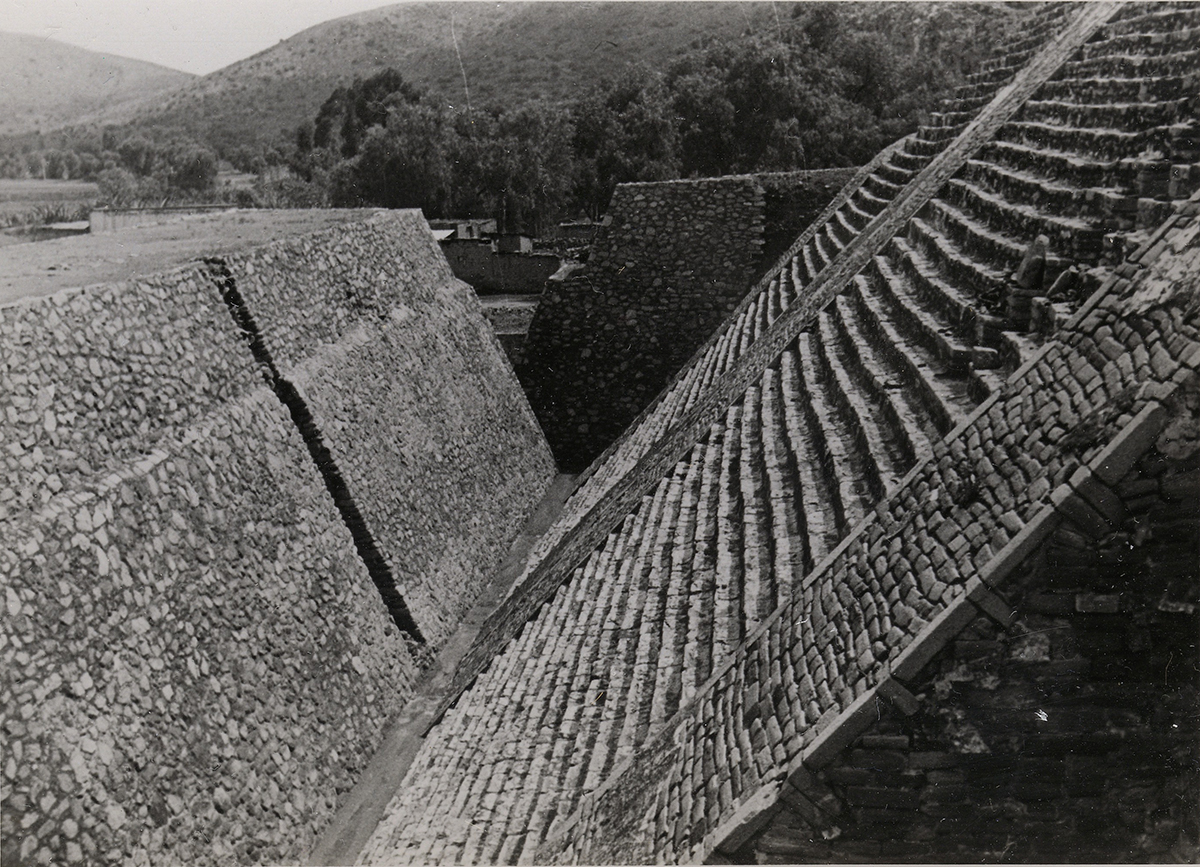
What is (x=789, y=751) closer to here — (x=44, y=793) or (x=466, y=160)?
(x=44, y=793)

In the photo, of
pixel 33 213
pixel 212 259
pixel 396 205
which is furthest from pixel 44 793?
pixel 396 205

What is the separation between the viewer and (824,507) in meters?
4.66

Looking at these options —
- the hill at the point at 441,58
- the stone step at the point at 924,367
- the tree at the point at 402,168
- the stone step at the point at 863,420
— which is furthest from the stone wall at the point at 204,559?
the hill at the point at 441,58

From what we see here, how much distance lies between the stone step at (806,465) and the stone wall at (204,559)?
11.1 ft

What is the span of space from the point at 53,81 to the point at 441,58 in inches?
1236

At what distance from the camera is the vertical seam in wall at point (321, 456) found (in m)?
8.25

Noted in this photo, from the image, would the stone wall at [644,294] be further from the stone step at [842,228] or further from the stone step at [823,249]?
the stone step at [823,249]

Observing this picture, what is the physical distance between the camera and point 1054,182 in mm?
4855

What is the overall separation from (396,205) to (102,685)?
1105 inches

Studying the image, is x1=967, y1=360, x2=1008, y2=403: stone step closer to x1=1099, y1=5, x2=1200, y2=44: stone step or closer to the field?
x1=1099, y1=5, x2=1200, y2=44: stone step

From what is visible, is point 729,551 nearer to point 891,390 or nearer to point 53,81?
point 891,390

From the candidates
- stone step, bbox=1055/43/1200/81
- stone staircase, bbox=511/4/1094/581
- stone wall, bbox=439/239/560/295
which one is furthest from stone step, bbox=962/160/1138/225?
stone wall, bbox=439/239/560/295

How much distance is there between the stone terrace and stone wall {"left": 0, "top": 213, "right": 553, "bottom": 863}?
1128 mm

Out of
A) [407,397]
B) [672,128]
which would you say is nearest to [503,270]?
[672,128]
